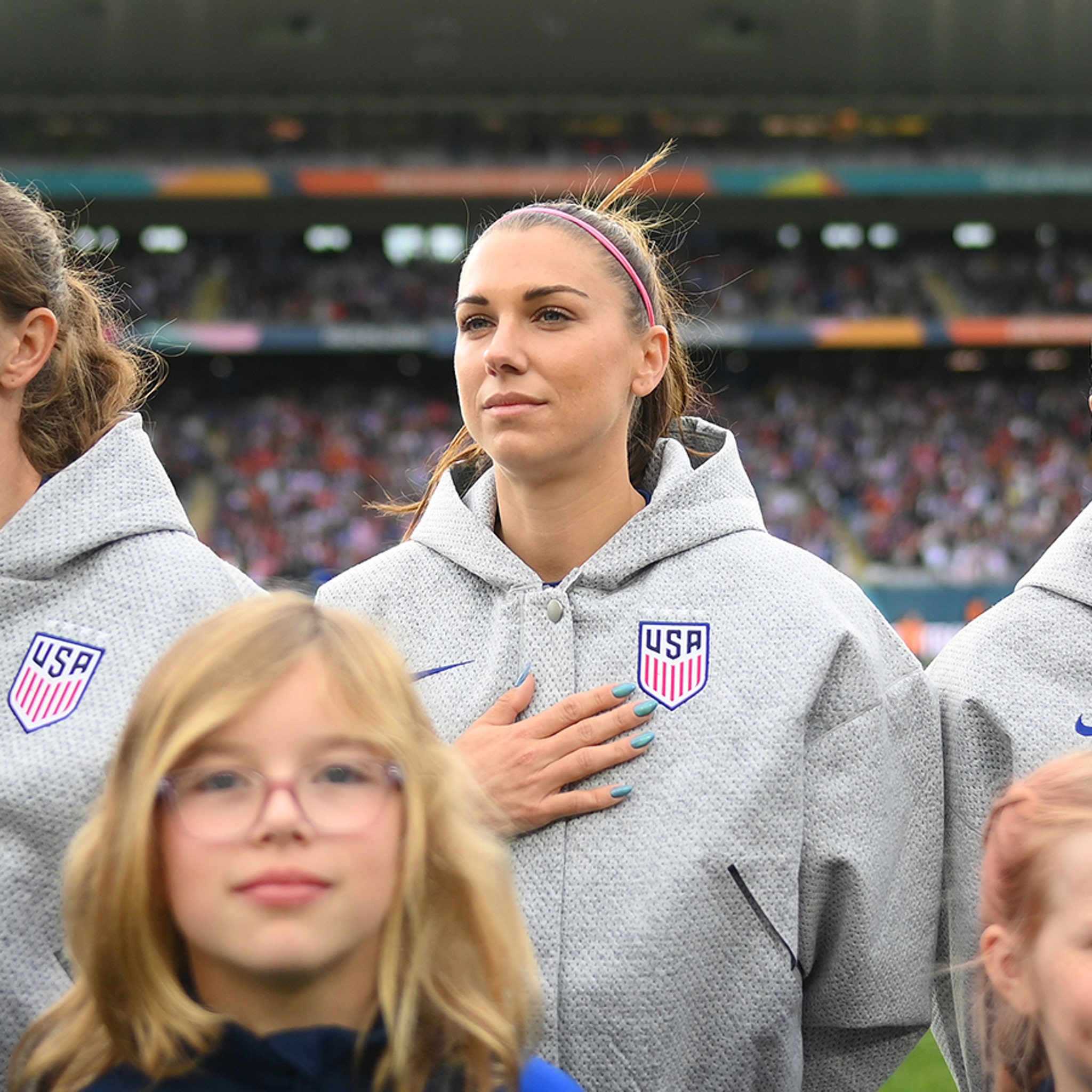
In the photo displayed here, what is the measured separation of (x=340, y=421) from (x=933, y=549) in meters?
11.1

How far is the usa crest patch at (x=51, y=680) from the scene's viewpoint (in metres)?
2.30

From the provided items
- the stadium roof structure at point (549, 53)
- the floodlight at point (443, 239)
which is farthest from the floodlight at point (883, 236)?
the floodlight at point (443, 239)

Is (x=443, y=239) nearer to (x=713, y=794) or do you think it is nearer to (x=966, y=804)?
(x=966, y=804)

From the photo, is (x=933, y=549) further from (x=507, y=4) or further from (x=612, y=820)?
(x=612, y=820)

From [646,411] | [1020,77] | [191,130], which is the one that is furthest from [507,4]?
[646,411]

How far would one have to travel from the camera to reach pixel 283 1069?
1565mm

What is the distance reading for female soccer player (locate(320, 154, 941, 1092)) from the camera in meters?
2.40

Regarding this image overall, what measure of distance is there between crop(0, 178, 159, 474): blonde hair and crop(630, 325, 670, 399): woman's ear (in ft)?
3.16

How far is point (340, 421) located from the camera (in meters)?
26.0

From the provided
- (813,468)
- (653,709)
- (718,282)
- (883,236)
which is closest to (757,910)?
(653,709)

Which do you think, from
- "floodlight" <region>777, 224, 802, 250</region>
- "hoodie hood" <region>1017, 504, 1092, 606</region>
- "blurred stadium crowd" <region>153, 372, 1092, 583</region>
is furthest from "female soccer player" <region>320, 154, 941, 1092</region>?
"floodlight" <region>777, 224, 802, 250</region>

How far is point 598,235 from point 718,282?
1019 inches

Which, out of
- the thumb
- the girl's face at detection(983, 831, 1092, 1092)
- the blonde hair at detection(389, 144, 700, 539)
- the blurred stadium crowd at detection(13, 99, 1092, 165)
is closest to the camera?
the girl's face at detection(983, 831, 1092, 1092)

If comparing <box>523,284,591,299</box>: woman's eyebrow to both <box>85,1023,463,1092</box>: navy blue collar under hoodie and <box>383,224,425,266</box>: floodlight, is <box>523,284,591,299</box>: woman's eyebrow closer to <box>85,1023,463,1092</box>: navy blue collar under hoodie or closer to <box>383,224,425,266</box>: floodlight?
<box>85,1023,463,1092</box>: navy blue collar under hoodie
